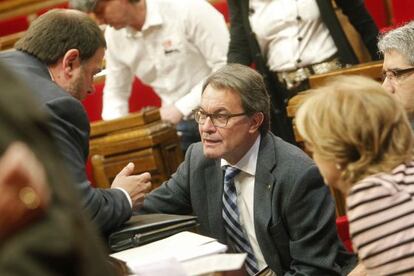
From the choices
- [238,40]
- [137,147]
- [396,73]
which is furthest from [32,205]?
[137,147]

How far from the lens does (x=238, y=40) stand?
3236mm

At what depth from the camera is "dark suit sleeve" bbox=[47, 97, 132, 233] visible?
1.85 metres

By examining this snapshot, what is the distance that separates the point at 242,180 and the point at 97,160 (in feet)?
4.79

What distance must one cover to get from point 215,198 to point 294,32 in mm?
1143

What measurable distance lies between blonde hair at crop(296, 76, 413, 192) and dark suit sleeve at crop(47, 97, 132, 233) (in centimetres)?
63

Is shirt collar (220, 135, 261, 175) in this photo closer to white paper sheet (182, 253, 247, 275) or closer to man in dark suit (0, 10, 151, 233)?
man in dark suit (0, 10, 151, 233)

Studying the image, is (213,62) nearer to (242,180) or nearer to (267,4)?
(267,4)

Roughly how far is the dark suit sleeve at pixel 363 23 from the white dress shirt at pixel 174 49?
1.93ft

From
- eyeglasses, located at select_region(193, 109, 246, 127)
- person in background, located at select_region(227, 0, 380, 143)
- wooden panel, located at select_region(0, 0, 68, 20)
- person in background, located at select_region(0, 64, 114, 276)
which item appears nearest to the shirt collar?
eyeglasses, located at select_region(193, 109, 246, 127)

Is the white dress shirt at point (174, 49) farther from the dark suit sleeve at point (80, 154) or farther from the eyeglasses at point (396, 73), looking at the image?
the dark suit sleeve at point (80, 154)

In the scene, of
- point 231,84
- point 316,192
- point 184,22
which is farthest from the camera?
point 184,22

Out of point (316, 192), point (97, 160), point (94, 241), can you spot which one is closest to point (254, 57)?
point (97, 160)

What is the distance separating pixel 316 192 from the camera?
6.68 feet

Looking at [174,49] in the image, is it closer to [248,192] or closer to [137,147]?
[137,147]
